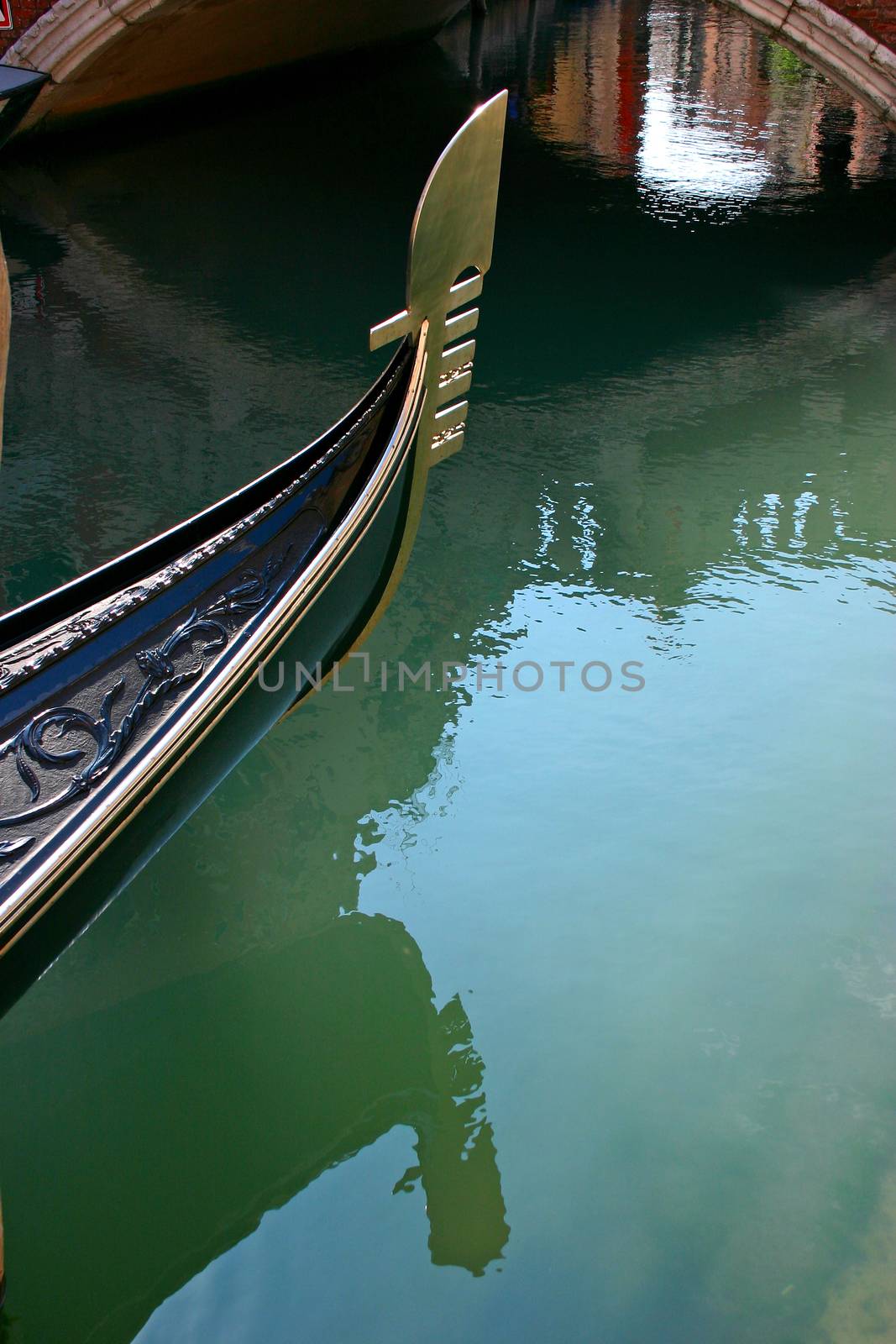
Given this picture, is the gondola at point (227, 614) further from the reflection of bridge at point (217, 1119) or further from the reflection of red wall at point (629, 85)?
the reflection of red wall at point (629, 85)

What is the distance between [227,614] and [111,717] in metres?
0.17

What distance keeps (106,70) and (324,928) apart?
15.3 ft

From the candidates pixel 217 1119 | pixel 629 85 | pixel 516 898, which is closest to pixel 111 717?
pixel 217 1119

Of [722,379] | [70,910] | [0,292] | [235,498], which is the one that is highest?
[0,292]

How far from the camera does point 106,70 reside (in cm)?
501

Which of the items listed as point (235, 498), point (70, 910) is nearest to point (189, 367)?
point (235, 498)

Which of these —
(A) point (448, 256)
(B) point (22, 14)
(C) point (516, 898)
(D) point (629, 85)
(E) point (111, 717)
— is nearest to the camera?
(E) point (111, 717)

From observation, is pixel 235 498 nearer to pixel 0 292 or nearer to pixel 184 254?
pixel 0 292

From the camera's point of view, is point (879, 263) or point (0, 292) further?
point (879, 263)

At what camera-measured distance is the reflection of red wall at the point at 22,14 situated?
4.48m

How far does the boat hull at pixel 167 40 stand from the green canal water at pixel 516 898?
1.66 m

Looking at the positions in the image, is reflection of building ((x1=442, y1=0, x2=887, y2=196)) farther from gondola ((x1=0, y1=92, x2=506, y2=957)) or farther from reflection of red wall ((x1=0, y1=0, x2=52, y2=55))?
gondola ((x1=0, y1=92, x2=506, y2=957))

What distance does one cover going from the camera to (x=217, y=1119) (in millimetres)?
1192

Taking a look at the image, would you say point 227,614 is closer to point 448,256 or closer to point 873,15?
point 448,256
